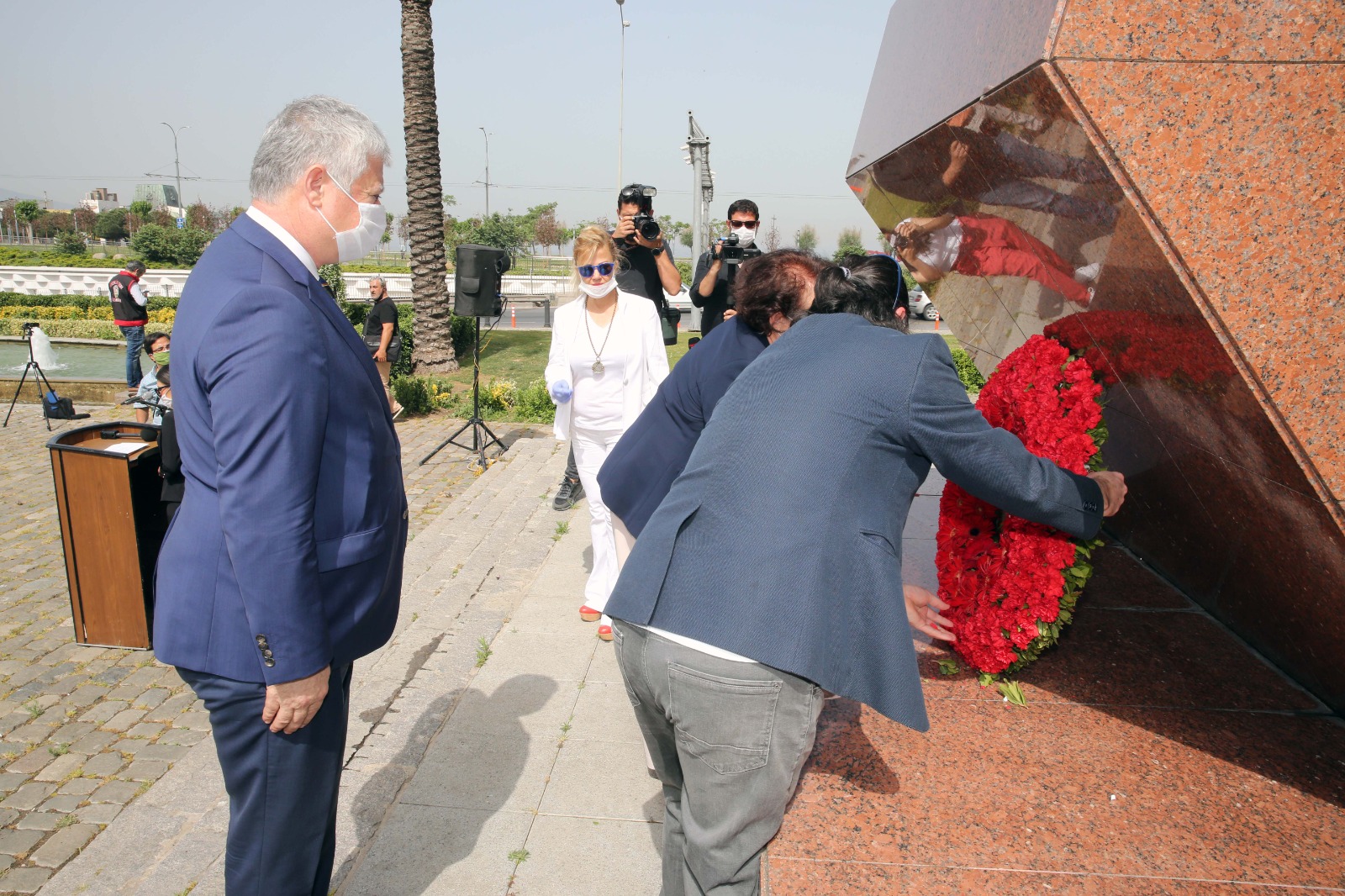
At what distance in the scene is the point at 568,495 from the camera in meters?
7.12

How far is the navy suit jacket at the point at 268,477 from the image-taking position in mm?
1827

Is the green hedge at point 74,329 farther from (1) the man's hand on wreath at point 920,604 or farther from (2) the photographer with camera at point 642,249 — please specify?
(1) the man's hand on wreath at point 920,604

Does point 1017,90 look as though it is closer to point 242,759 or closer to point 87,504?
point 242,759

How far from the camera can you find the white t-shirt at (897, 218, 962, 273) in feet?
13.9

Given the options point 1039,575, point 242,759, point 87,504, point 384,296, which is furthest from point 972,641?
point 384,296

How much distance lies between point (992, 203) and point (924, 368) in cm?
178

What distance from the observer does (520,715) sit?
12.6 feet

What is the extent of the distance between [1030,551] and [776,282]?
4.75 ft

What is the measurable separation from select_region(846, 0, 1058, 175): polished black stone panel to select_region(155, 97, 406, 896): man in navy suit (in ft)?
5.77

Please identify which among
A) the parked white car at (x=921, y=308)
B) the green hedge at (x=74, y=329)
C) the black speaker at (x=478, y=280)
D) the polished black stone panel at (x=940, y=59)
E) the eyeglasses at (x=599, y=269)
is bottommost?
the green hedge at (x=74, y=329)

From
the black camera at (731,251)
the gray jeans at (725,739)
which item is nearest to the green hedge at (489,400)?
the black camera at (731,251)

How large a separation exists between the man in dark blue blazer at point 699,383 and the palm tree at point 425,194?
11645 mm

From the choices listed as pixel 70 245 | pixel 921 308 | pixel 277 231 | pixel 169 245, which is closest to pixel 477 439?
pixel 277 231

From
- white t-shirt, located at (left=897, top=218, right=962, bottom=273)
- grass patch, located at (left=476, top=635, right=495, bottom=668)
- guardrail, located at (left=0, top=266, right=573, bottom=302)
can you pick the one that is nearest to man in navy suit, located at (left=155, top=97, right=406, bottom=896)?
grass patch, located at (left=476, top=635, right=495, bottom=668)
